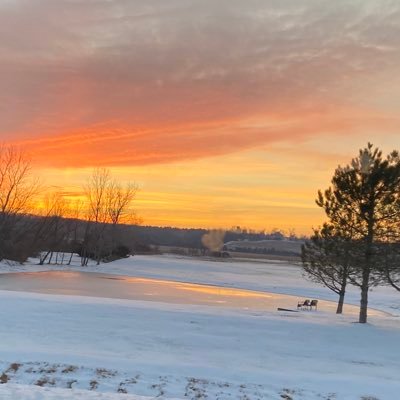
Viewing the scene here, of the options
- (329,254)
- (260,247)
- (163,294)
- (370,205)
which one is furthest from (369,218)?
(260,247)

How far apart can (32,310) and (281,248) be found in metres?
165

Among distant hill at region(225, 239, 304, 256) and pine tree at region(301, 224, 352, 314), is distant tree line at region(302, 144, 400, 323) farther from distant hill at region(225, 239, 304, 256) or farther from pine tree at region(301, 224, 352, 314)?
distant hill at region(225, 239, 304, 256)

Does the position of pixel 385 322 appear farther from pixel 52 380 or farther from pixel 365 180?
pixel 52 380

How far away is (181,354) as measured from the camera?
38.8ft

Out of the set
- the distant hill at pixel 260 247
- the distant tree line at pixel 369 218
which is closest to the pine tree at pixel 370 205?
the distant tree line at pixel 369 218

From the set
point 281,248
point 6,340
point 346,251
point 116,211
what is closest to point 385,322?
point 346,251

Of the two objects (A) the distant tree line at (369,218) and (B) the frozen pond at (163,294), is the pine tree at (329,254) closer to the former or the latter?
(A) the distant tree line at (369,218)

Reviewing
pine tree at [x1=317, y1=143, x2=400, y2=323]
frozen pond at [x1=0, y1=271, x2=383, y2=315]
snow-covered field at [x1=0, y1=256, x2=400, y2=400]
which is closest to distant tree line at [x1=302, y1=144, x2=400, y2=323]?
pine tree at [x1=317, y1=143, x2=400, y2=323]

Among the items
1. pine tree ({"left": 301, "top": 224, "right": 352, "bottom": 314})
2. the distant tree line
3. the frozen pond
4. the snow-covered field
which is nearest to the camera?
the snow-covered field

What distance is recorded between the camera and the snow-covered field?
8.74m

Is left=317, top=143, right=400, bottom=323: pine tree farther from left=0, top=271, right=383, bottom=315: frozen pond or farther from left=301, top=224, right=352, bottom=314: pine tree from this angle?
left=0, top=271, right=383, bottom=315: frozen pond

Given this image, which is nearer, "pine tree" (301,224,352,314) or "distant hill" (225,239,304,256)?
"pine tree" (301,224,352,314)

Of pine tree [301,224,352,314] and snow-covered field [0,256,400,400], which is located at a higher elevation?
pine tree [301,224,352,314]

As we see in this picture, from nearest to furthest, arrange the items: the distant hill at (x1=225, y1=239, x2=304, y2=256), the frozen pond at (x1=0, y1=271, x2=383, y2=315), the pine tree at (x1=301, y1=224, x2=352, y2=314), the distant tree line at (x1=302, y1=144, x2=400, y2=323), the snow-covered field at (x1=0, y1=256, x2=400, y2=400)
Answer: the snow-covered field at (x1=0, y1=256, x2=400, y2=400)
the distant tree line at (x1=302, y1=144, x2=400, y2=323)
the pine tree at (x1=301, y1=224, x2=352, y2=314)
the frozen pond at (x1=0, y1=271, x2=383, y2=315)
the distant hill at (x1=225, y1=239, x2=304, y2=256)
